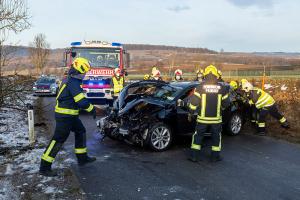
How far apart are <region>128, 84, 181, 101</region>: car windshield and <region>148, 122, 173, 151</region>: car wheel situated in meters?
0.82

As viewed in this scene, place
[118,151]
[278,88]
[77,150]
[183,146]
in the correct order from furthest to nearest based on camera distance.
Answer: [278,88]
[183,146]
[118,151]
[77,150]

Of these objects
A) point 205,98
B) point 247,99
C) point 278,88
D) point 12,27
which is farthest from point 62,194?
point 278,88

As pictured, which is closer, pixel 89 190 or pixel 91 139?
pixel 89 190

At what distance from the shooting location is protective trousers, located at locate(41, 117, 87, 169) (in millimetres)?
5774

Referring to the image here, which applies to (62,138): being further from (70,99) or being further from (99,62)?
(99,62)

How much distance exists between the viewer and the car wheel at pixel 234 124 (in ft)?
29.7

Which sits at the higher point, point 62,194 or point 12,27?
point 12,27

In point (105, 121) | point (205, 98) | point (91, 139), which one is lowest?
point (91, 139)

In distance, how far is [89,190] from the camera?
5.04 metres

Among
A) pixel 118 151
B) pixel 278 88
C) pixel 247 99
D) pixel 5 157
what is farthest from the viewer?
pixel 278 88

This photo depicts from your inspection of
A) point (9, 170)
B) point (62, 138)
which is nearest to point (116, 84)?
point (62, 138)

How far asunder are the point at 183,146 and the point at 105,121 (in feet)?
6.29

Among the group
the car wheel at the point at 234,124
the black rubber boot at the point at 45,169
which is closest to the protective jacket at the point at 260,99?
the car wheel at the point at 234,124

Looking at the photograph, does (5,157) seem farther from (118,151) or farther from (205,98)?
(205,98)
